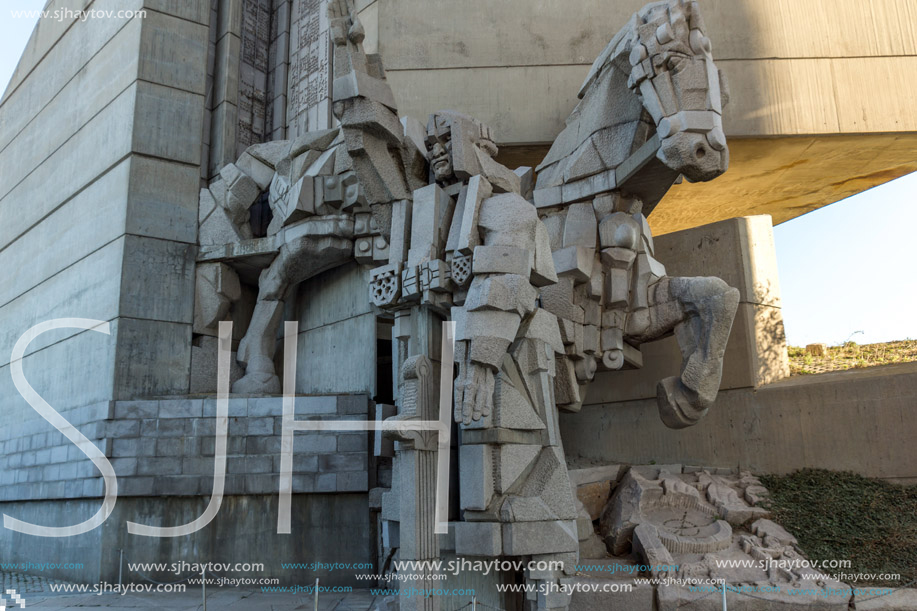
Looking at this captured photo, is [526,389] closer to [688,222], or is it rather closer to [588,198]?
[588,198]

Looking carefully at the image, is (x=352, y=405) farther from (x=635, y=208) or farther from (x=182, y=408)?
(x=635, y=208)

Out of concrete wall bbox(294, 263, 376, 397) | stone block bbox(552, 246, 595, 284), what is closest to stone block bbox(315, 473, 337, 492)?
concrete wall bbox(294, 263, 376, 397)

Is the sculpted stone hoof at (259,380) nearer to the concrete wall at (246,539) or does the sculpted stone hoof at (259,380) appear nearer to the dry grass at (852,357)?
the concrete wall at (246,539)

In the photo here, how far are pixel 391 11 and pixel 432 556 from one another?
8.42 meters

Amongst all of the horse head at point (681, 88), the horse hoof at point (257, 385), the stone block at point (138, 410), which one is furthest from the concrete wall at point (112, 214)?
the horse head at point (681, 88)

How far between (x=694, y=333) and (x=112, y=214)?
784 centimetres

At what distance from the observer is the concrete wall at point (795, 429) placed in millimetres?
8156

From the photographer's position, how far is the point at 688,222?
43.5 feet

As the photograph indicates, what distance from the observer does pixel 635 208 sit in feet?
26.5

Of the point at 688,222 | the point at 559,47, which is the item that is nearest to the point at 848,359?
the point at 688,222

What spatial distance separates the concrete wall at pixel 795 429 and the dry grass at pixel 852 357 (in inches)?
51.7

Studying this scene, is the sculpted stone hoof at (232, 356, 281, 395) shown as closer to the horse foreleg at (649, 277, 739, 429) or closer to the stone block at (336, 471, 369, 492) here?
the stone block at (336, 471, 369, 492)

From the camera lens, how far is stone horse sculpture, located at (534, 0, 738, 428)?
273 inches

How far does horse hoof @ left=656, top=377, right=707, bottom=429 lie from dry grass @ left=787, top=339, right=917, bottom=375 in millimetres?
3550
